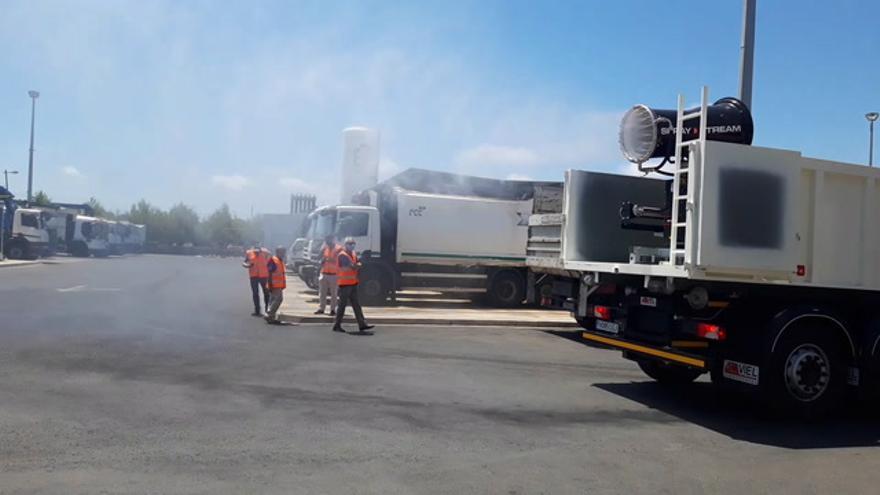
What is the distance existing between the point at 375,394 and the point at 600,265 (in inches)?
117

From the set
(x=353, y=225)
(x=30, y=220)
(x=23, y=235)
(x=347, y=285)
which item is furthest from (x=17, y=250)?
(x=347, y=285)

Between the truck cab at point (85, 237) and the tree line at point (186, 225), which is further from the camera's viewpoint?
the tree line at point (186, 225)

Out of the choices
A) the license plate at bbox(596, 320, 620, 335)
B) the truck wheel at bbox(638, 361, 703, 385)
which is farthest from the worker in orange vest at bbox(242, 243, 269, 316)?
the truck wheel at bbox(638, 361, 703, 385)

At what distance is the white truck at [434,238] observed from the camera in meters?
18.7

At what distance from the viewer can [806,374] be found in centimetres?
753

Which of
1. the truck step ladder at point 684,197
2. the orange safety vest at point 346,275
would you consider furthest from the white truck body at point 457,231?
the truck step ladder at point 684,197

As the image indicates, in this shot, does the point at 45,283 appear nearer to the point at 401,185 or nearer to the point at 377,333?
the point at 401,185

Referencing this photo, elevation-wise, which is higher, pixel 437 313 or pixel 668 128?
pixel 668 128

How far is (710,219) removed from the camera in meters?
7.13

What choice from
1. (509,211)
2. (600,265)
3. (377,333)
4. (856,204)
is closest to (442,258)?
(509,211)

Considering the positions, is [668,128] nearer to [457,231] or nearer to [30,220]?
[457,231]

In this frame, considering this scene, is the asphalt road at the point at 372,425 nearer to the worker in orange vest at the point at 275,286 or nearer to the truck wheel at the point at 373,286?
the worker in orange vest at the point at 275,286

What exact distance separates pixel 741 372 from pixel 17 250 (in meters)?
39.9

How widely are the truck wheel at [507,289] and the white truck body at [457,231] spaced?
31cm
